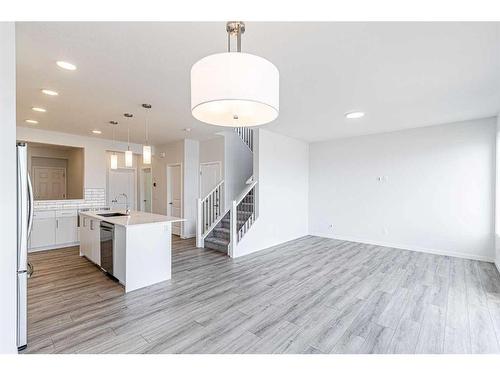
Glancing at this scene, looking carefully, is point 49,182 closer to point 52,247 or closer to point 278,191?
point 52,247

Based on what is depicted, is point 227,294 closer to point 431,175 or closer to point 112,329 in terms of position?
point 112,329

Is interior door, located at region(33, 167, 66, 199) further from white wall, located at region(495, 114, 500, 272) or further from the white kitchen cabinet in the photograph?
white wall, located at region(495, 114, 500, 272)

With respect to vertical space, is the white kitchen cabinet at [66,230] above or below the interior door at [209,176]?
below

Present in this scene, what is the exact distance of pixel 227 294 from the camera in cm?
298

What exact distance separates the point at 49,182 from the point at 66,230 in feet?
7.72

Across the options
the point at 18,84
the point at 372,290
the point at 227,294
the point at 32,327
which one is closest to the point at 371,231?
the point at 372,290

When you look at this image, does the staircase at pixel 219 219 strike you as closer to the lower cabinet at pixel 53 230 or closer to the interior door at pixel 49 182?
the lower cabinet at pixel 53 230

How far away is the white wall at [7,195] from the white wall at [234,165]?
168 inches

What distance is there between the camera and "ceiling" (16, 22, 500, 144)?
1.84 meters

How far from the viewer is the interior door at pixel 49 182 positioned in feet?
21.5

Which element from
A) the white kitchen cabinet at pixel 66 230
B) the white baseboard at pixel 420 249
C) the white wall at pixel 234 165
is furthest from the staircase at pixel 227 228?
the white kitchen cabinet at pixel 66 230

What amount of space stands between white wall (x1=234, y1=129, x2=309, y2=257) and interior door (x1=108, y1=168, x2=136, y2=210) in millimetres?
4545

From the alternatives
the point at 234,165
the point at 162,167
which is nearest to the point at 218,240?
the point at 234,165

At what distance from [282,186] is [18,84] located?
466cm
